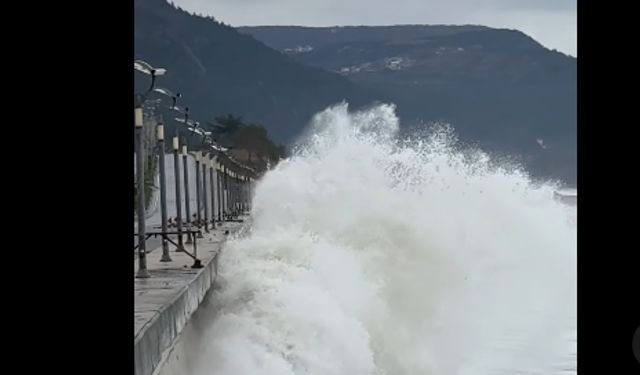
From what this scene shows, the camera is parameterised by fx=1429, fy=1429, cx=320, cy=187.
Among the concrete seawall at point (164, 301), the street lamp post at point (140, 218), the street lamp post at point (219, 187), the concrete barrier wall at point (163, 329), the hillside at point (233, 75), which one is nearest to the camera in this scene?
the concrete barrier wall at point (163, 329)

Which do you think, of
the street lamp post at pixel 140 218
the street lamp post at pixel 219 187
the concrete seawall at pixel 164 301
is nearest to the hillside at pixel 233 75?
the street lamp post at pixel 219 187

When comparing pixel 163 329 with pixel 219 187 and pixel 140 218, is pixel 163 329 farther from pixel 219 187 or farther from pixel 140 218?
pixel 219 187

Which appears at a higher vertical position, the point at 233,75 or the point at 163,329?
the point at 233,75

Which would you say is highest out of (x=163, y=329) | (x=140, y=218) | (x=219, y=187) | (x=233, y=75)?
(x=233, y=75)

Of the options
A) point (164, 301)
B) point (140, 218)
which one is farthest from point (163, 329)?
point (140, 218)

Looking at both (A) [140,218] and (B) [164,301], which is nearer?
(B) [164,301]

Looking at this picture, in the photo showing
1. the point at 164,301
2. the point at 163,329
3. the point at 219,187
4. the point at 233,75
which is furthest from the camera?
the point at 233,75

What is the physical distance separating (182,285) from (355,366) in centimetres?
586

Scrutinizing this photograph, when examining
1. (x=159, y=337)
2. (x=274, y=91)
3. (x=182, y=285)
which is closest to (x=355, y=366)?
(x=182, y=285)

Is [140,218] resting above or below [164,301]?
above

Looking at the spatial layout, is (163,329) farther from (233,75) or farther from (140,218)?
(233,75)

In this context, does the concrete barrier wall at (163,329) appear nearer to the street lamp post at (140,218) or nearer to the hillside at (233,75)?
the street lamp post at (140,218)

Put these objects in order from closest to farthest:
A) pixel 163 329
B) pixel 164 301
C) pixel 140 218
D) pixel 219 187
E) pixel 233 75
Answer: pixel 163 329 → pixel 164 301 → pixel 140 218 → pixel 219 187 → pixel 233 75
